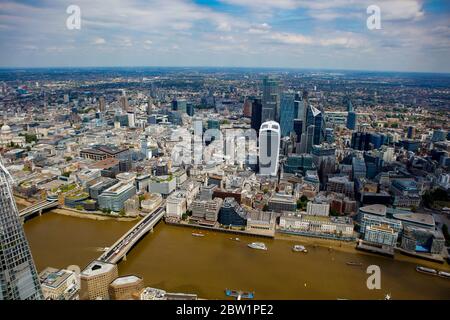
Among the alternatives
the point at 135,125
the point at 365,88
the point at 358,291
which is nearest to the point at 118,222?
the point at 358,291

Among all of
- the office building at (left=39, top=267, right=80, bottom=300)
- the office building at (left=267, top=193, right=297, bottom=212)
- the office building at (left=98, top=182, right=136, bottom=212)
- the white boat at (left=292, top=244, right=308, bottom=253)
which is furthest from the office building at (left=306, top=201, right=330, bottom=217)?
the office building at (left=39, top=267, right=80, bottom=300)

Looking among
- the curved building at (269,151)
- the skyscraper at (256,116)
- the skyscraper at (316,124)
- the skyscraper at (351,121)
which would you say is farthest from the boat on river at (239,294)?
the skyscraper at (351,121)

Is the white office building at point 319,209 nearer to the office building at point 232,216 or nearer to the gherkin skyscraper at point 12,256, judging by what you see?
the office building at point 232,216

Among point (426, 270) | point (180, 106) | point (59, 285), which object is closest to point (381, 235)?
point (426, 270)

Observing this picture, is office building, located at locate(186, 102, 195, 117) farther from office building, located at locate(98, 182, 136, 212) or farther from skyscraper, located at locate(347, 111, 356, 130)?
office building, located at locate(98, 182, 136, 212)

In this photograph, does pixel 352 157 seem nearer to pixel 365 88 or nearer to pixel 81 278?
pixel 81 278

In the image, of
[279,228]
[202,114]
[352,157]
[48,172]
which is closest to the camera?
[279,228]

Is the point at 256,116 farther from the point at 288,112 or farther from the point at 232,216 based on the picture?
the point at 232,216
